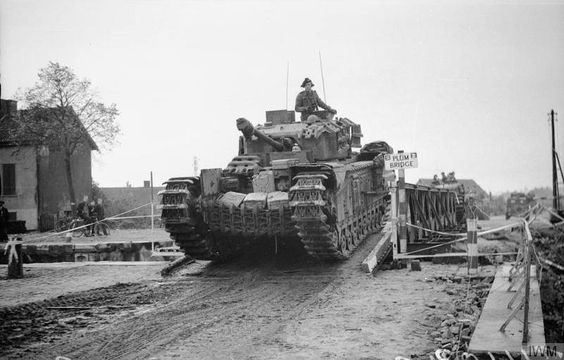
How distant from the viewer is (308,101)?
14633mm

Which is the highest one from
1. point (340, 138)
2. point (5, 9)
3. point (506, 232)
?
point (5, 9)

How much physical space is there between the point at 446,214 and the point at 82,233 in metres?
A: 15.8

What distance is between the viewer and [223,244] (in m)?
12.4

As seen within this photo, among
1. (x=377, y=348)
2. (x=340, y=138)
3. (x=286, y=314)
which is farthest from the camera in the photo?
(x=340, y=138)

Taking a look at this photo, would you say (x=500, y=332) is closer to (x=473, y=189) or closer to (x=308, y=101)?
(x=308, y=101)

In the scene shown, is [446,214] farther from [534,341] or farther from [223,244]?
[534,341]

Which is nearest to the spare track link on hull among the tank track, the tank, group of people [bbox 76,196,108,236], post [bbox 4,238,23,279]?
the tank track

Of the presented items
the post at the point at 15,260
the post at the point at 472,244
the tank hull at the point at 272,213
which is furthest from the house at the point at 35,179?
the post at the point at 472,244

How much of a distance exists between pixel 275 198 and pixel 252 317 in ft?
12.0

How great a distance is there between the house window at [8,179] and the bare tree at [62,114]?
5.97 ft

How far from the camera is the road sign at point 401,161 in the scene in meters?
9.89

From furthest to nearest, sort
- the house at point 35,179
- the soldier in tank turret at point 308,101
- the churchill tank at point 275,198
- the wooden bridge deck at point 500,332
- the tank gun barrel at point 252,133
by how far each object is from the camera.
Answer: the house at point 35,179 < the soldier in tank turret at point 308,101 < the tank gun barrel at point 252,133 < the churchill tank at point 275,198 < the wooden bridge deck at point 500,332

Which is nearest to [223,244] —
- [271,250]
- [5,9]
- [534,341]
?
[271,250]

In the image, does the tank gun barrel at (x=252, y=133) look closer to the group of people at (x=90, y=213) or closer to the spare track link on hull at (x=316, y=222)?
the spare track link on hull at (x=316, y=222)
